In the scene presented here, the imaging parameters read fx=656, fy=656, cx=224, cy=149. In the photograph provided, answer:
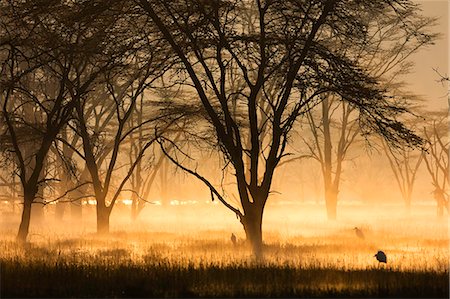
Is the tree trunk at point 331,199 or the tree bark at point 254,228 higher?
the tree trunk at point 331,199

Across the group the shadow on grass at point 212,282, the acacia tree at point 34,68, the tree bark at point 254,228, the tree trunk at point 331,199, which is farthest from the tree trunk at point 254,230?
the tree trunk at point 331,199

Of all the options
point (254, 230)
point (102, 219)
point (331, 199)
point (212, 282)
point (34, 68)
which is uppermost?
point (34, 68)

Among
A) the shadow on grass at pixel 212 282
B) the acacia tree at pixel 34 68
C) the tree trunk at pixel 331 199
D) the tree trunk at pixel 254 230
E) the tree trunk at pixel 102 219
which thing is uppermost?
the acacia tree at pixel 34 68

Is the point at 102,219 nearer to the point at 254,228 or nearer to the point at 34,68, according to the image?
the point at 34,68

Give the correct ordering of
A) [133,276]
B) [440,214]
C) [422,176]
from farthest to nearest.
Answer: [422,176], [440,214], [133,276]

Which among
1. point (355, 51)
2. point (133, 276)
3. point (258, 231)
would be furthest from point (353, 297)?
point (355, 51)

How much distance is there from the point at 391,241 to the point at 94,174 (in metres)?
9.36

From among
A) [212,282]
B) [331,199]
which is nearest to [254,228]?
[212,282]

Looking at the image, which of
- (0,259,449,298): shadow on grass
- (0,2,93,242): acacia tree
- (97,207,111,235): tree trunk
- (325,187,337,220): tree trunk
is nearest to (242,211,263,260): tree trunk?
(0,259,449,298): shadow on grass

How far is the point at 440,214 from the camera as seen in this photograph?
127 feet

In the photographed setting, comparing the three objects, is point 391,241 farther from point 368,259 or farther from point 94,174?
point 94,174

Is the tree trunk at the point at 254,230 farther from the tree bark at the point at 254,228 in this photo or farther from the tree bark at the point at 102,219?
the tree bark at the point at 102,219

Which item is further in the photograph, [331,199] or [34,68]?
[331,199]

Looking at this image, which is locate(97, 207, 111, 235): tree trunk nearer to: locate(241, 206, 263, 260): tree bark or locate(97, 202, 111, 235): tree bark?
locate(97, 202, 111, 235): tree bark
